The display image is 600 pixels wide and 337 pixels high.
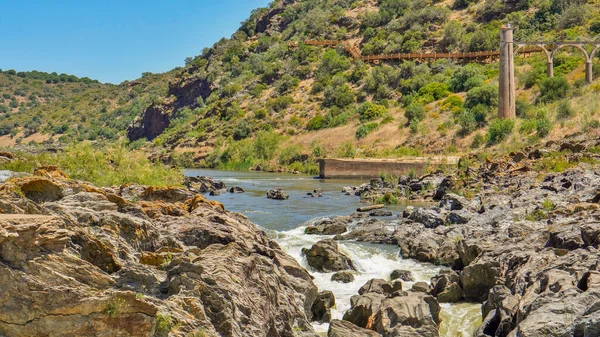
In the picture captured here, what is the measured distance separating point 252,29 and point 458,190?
98133mm

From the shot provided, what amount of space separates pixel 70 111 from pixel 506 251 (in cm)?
13766

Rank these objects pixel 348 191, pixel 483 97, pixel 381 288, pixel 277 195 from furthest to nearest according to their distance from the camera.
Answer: pixel 483 97
pixel 348 191
pixel 277 195
pixel 381 288

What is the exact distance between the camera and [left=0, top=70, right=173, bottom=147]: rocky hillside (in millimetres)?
118562

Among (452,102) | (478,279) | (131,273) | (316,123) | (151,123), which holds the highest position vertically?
(151,123)

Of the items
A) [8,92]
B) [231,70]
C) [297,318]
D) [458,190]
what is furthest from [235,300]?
[8,92]

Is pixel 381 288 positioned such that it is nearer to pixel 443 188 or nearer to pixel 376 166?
pixel 443 188

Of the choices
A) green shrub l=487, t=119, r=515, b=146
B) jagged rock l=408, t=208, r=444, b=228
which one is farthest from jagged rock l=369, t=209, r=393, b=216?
green shrub l=487, t=119, r=515, b=146

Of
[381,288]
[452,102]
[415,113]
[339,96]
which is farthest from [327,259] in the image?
[339,96]

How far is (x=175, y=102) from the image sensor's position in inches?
4119

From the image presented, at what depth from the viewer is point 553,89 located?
149 ft

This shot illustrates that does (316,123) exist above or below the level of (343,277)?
above

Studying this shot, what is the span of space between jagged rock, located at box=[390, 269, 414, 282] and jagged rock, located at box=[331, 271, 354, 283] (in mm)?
1016

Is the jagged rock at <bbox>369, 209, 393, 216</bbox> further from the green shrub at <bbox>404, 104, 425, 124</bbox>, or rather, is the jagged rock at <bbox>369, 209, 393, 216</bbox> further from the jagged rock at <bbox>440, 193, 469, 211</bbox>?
the green shrub at <bbox>404, 104, 425, 124</bbox>

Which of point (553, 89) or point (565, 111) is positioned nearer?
point (565, 111)
